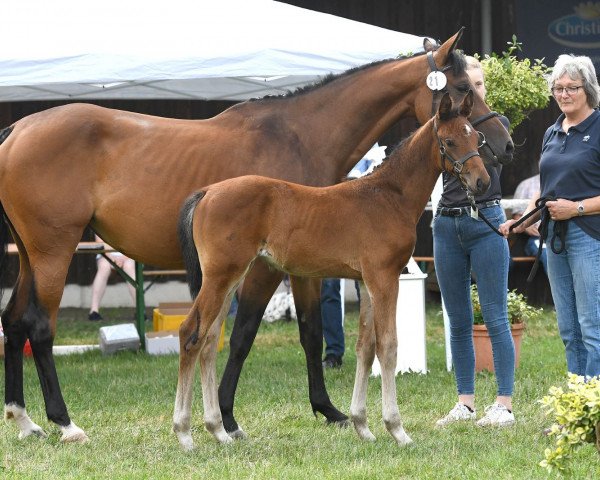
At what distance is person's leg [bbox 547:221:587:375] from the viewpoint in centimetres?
528

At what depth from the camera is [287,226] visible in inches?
197

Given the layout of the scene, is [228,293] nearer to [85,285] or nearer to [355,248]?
[355,248]

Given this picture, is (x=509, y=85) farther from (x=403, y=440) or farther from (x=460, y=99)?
(x=403, y=440)

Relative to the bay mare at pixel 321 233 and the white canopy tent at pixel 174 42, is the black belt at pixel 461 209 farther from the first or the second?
the white canopy tent at pixel 174 42

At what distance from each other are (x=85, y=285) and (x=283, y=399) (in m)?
6.32

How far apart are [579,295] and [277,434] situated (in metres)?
1.79

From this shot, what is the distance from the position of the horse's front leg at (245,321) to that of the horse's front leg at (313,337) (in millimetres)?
209

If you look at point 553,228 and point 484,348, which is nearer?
point 553,228

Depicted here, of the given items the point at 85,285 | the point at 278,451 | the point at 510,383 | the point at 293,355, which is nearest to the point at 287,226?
the point at 278,451

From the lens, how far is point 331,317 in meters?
8.39

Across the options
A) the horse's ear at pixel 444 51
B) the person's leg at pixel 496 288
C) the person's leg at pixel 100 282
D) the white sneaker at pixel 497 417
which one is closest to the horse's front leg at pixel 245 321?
the person's leg at pixel 496 288

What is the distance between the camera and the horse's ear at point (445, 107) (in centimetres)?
500

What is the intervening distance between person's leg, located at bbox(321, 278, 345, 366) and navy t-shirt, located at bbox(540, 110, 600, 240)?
10.8 feet

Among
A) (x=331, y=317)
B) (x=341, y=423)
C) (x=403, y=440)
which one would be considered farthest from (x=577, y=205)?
(x=331, y=317)
